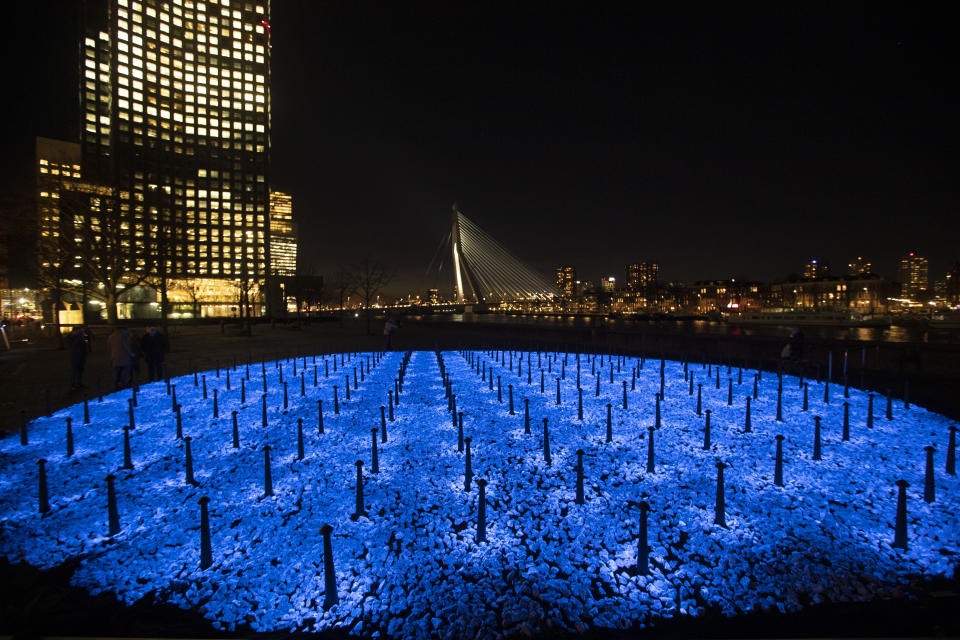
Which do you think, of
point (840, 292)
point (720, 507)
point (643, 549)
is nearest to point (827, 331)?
point (720, 507)

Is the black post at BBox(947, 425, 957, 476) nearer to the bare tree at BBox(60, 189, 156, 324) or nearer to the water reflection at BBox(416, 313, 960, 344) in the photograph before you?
the water reflection at BBox(416, 313, 960, 344)

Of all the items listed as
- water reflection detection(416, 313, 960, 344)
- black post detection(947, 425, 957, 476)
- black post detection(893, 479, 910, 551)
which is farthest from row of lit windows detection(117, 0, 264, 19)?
black post detection(893, 479, 910, 551)

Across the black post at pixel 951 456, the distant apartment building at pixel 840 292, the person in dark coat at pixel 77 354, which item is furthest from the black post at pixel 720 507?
the distant apartment building at pixel 840 292

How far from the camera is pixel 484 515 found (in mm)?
5109

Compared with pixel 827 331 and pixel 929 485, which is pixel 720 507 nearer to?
pixel 929 485

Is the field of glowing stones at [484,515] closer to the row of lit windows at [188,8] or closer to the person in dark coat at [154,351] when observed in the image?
the person in dark coat at [154,351]

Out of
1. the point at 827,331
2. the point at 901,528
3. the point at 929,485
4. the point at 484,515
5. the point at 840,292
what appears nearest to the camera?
the point at 901,528

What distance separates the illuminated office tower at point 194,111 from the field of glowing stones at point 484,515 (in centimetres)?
11773

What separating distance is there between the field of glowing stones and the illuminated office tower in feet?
386

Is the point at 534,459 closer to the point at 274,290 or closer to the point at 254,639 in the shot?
the point at 254,639

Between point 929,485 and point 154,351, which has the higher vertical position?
point 154,351

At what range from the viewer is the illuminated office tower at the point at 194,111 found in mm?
114250

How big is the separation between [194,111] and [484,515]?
157m

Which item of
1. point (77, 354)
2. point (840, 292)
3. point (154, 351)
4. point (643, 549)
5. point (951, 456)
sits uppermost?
point (840, 292)
